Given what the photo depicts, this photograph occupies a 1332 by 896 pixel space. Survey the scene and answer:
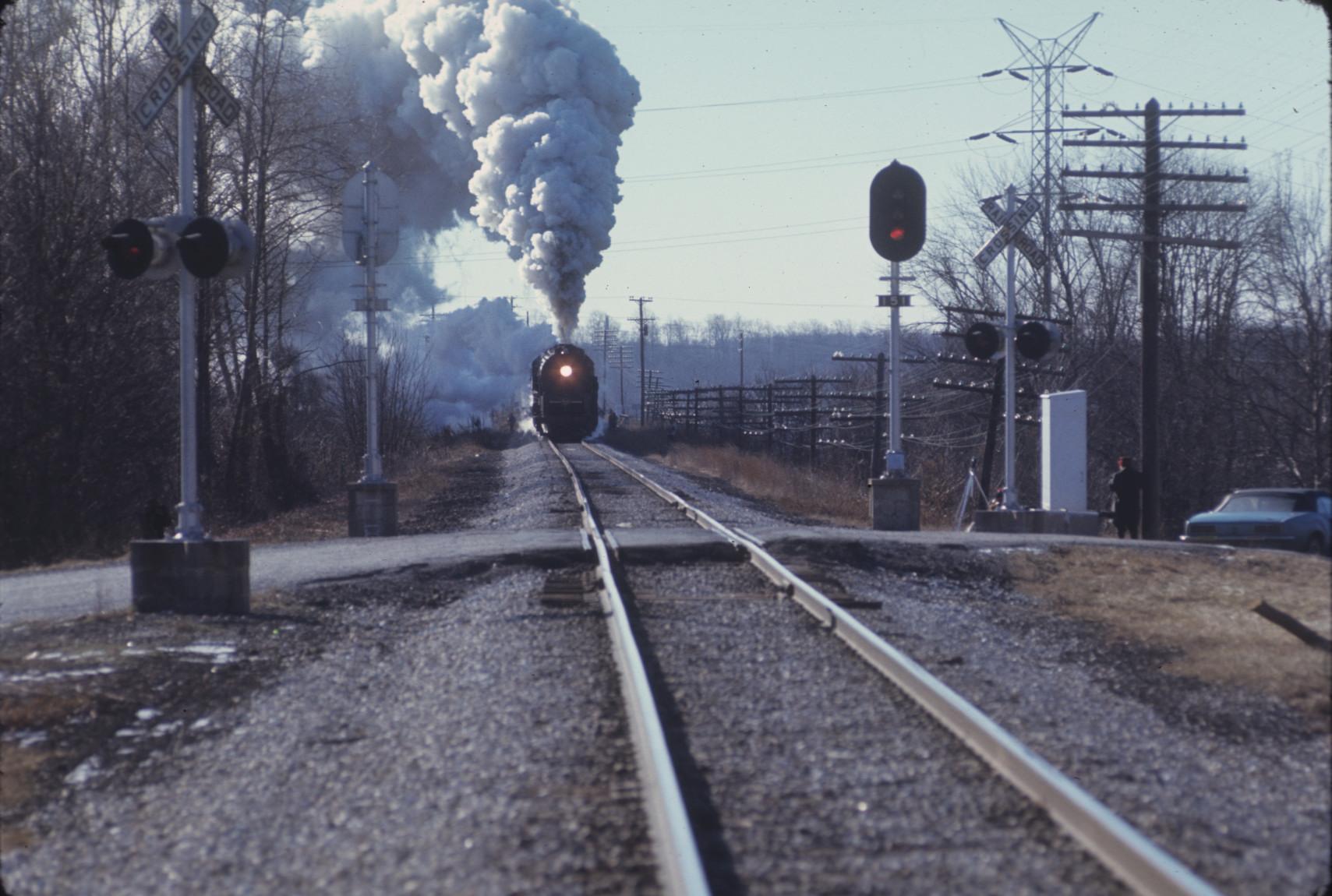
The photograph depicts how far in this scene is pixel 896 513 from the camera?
19.5 meters

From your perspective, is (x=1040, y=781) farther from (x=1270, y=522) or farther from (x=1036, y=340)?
(x=1036, y=340)

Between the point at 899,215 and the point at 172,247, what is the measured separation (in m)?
8.77

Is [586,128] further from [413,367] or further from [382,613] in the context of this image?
[382,613]

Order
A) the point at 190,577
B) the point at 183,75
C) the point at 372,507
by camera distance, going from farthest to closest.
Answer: the point at 372,507 → the point at 183,75 → the point at 190,577

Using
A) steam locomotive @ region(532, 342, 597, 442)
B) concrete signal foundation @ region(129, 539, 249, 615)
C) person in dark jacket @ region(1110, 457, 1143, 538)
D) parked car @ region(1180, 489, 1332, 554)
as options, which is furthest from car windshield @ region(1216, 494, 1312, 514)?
steam locomotive @ region(532, 342, 597, 442)

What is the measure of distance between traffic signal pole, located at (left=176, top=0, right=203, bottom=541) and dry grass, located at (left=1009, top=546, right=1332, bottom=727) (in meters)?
7.47

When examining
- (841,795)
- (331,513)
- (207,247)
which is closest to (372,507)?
(331,513)

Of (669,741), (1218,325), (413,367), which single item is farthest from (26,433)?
(413,367)

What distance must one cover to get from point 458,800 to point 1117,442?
1427 inches

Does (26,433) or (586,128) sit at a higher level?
(586,128)

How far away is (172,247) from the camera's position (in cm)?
1132

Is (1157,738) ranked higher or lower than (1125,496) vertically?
lower

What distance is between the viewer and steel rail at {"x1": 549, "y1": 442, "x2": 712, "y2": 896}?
4.41 meters

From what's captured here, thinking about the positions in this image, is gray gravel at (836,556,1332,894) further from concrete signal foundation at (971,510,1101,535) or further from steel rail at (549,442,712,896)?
concrete signal foundation at (971,510,1101,535)
